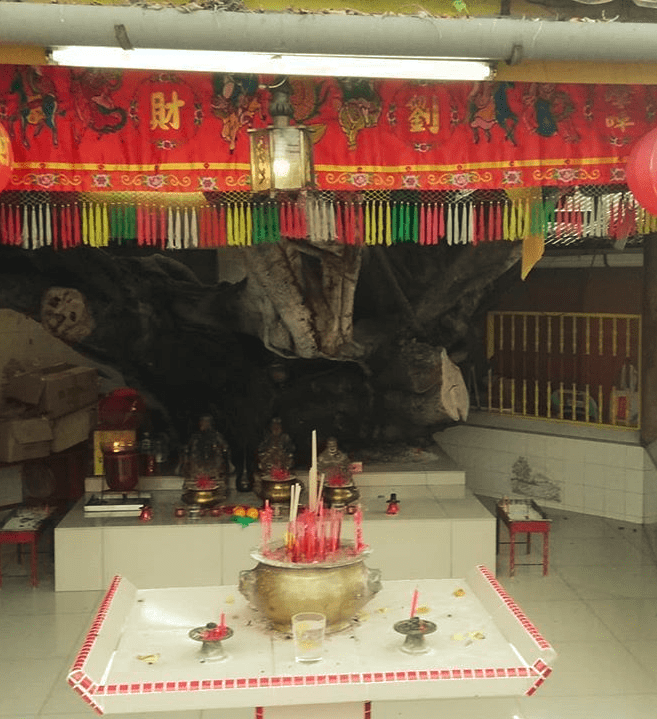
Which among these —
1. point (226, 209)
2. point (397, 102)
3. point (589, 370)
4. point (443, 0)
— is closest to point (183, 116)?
point (226, 209)

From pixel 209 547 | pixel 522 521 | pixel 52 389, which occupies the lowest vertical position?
pixel 209 547

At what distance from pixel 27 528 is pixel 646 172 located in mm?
5970

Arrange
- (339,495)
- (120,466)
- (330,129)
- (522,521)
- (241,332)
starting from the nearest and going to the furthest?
(330,129) → (522,521) → (339,495) → (120,466) → (241,332)

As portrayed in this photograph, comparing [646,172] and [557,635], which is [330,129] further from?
[557,635]

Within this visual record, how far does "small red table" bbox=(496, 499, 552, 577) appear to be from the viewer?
7996 mm

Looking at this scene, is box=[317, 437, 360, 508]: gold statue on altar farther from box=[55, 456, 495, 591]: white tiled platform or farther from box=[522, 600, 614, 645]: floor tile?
box=[522, 600, 614, 645]: floor tile

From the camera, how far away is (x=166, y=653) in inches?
153

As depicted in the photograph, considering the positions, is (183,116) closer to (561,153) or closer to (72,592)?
(561,153)

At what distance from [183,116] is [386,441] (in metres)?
5.80

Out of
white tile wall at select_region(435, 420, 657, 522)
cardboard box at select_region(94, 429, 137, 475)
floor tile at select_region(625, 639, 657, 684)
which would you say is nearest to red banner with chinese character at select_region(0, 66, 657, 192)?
floor tile at select_region(625, 639, 657, 684)

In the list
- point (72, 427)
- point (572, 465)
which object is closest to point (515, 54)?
point (572, 465)

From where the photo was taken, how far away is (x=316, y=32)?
3.87 m

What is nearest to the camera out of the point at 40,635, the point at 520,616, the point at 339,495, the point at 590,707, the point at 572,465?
the point at 520,616

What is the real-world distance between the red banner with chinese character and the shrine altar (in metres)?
2.17
